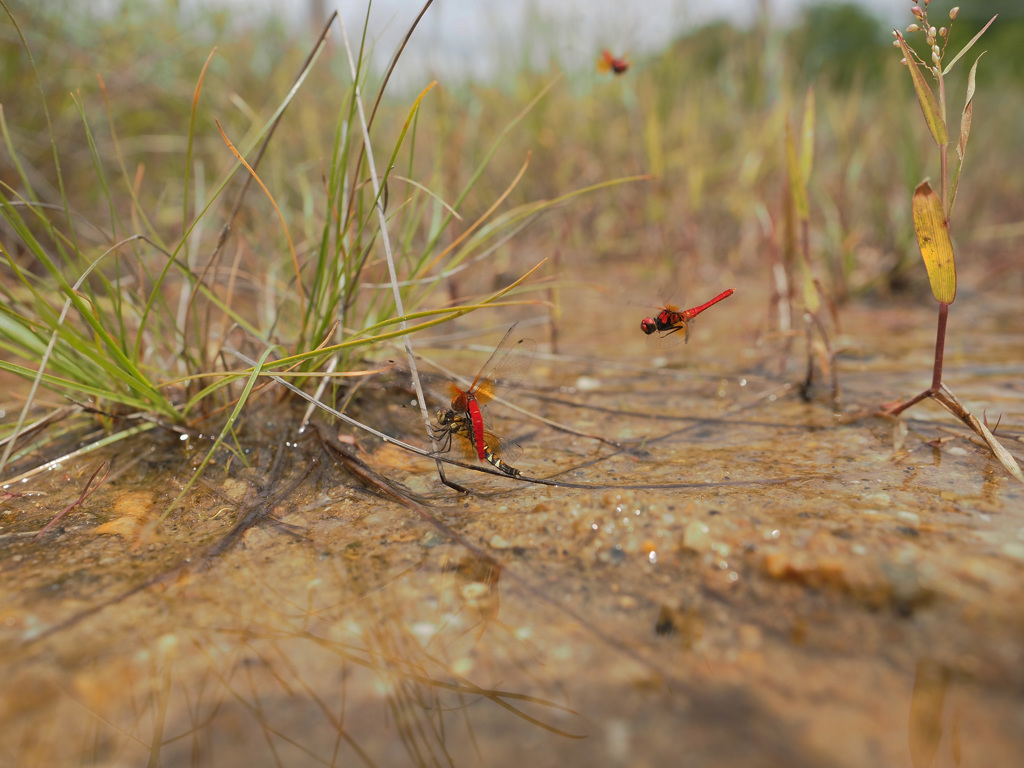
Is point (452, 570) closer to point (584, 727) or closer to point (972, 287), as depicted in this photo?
point (584, 727)

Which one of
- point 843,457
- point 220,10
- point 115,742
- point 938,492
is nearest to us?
point 115,742

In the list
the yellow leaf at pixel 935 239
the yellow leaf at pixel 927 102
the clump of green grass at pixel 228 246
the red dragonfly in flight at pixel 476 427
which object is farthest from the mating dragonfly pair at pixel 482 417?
the yellow leaf at pixel 927 102

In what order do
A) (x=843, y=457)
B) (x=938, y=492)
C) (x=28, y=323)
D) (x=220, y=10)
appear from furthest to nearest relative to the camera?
(x=220, y=10)
(x=843, y=457)
(x=28, y=323)
(x=938, y=492)

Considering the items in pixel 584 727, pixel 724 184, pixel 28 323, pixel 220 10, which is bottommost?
pixel 584 727

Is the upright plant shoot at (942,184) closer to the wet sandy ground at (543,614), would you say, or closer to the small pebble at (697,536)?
the wet sandy ground at (543,614)

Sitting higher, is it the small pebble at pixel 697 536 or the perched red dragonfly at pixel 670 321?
the perched red dragonfly at pixel 670 321

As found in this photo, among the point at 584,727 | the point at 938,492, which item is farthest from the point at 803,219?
the point at 584,727
